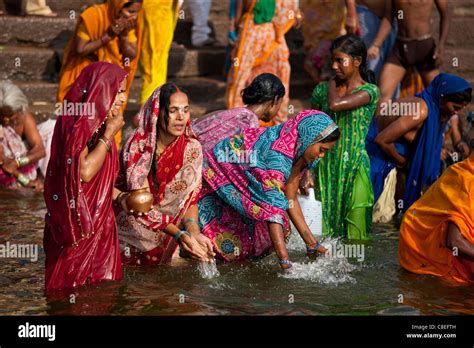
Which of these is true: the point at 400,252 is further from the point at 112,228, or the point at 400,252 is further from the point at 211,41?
the point at 211,41

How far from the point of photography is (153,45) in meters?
11.2

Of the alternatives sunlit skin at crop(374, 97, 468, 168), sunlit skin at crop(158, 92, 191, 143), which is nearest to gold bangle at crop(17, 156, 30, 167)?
sunlit skin at crop(374, 97, 468, 168)

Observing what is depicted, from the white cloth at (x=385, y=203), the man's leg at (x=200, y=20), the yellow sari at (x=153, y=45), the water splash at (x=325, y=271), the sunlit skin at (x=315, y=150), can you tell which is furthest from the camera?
the man's leg at (x=200, y=20)

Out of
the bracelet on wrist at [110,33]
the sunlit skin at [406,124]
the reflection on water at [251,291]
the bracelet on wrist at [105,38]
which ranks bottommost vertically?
the reflection on water at [251,291]

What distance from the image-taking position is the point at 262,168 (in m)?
7.09

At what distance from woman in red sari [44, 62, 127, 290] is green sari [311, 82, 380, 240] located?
2381 mm

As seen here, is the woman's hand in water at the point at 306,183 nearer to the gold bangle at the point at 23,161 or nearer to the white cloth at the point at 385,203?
the white cloth at the point at 385,203

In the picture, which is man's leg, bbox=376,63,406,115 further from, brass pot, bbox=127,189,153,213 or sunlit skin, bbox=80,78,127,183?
sunlit skin, bbox=80,78,127,183

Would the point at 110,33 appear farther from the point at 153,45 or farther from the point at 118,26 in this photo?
the point at 153,45

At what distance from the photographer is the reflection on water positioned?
6523 mm

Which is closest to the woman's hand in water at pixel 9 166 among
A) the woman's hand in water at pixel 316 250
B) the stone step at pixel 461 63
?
the woman's hand in water at pixel 316 250

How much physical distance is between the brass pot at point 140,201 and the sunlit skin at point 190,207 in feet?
0.12

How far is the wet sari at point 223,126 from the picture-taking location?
298 inches

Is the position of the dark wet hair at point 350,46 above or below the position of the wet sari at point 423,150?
above
